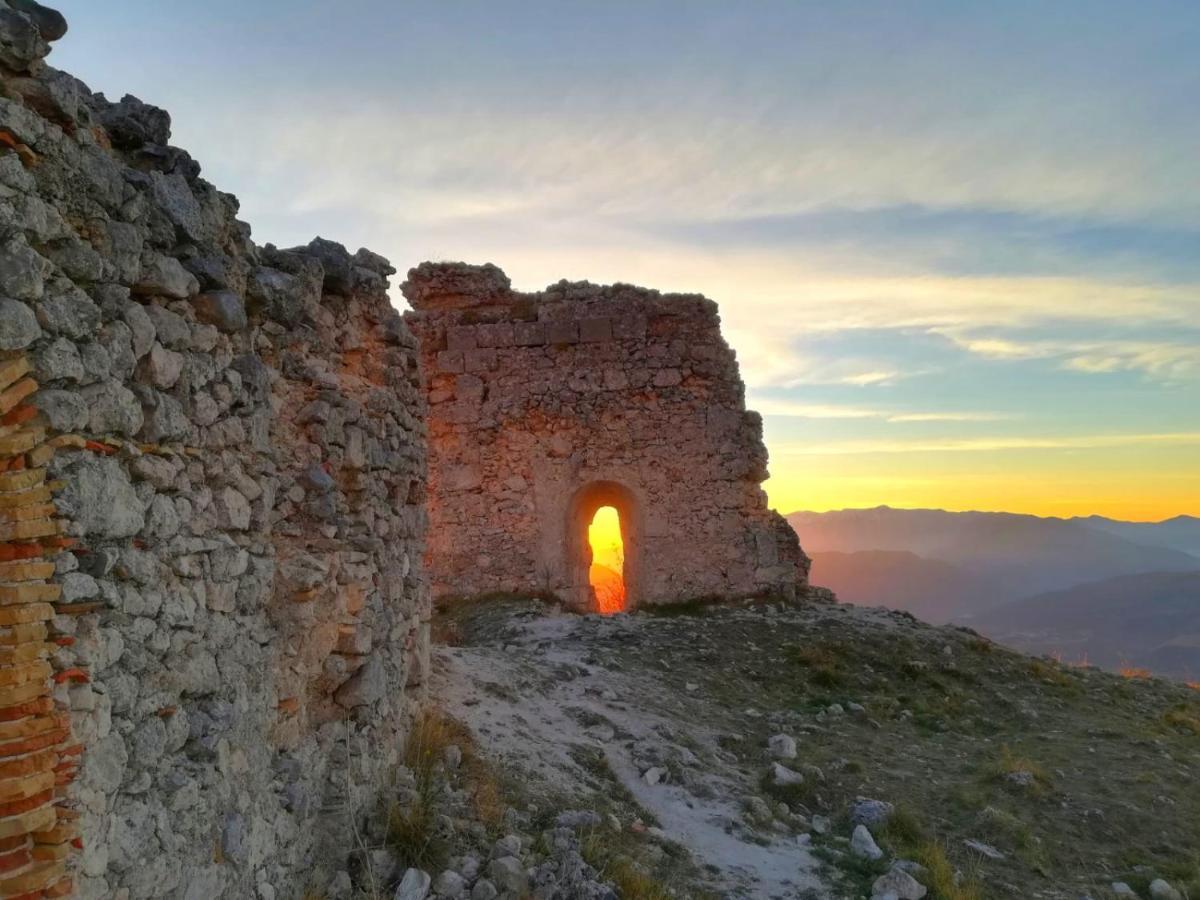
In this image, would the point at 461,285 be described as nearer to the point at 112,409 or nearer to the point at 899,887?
the point at 899,887

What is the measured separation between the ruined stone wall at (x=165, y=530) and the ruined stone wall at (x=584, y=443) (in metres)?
7.29

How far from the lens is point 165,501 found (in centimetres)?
314

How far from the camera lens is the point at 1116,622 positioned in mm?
46938

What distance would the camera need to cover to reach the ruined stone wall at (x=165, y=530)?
8.22 ft

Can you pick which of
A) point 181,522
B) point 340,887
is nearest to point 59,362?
point 181,522

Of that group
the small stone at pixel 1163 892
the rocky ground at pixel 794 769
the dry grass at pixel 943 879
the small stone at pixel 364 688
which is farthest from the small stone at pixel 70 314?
the small stone at pixel 1163 892

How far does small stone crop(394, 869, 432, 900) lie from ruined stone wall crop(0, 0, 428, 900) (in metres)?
0.36

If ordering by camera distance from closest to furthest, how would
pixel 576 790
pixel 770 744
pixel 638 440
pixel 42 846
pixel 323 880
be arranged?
pixel 42 846 < pixel 323 880 < pixel 576 790 < pixel 770 744 < pixel 638 440

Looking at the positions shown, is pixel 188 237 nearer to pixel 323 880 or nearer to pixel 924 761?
pixel 323 880

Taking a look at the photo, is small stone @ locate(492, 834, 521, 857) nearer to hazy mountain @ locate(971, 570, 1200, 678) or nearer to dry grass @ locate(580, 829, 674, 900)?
dry grass @ locate(580, 829, 674, 900)

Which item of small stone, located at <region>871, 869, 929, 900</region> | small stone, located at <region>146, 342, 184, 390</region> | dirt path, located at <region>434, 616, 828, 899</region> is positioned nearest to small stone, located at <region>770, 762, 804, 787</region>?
dirt path, located at <region>434, 616, 828, 899</region>

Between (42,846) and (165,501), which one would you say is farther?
(165,501)

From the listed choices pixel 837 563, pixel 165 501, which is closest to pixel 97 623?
pixel 165 501

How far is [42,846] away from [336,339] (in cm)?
304
